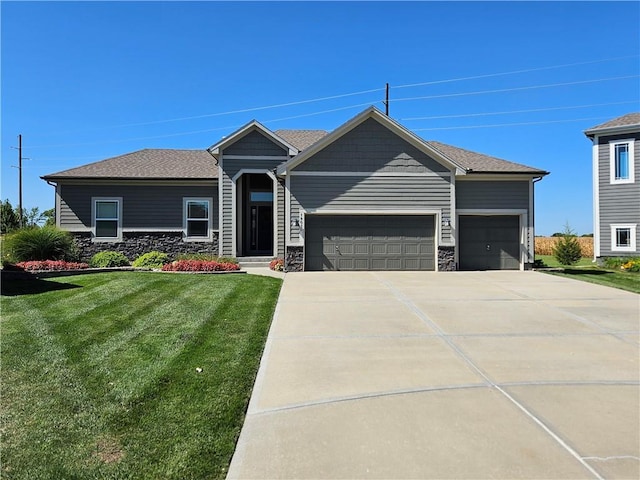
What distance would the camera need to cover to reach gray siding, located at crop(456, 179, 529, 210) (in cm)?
1606

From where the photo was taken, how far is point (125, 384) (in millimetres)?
4031

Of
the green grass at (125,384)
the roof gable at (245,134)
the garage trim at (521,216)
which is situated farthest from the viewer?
the roof gable at (245,134)

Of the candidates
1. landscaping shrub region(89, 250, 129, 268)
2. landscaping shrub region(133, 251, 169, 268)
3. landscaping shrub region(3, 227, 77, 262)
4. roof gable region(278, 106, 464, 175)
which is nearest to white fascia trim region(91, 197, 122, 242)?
landscaping shrub region(89, 250, 129, 268)

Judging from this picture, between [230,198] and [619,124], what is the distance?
59.0 feet

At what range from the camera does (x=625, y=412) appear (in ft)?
11.9

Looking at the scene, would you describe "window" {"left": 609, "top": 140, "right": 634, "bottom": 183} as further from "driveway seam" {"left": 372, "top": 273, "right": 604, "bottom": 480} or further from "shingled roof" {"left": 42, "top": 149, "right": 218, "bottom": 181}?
"shingled roof" {"left": 42, "top": 149, "right": 218, "bottom": 181}

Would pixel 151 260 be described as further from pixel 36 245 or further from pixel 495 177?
pixel 495 177

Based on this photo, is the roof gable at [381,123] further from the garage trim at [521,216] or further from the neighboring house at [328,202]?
the garage trim at [521,216]

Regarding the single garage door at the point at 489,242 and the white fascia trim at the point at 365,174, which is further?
the single garage door at the point at 489,242

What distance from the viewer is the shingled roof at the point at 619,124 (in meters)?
17.7

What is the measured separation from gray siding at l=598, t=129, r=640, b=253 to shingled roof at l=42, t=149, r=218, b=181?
17922mm

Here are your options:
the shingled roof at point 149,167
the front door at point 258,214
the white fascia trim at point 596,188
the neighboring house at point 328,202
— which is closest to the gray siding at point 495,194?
the neighboring house at point 328,202

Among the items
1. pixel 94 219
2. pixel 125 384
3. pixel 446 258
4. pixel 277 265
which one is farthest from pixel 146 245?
pixel 125 384

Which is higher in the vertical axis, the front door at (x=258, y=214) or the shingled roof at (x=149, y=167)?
the shingled roof at (x=149, y=167)
